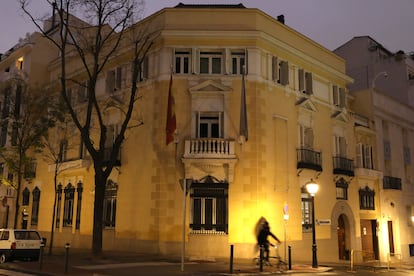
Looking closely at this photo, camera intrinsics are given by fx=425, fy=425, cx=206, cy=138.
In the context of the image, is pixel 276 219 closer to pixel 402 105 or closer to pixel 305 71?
pixel 305 71

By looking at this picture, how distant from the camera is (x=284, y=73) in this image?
25.1 m

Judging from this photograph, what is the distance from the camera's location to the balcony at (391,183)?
31797 mm

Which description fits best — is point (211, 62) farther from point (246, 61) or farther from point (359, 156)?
point (359, 156)

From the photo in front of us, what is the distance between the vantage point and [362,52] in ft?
129

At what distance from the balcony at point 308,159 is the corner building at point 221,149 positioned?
0.07m

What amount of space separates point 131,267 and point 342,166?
16489 mm

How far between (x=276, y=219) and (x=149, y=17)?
13402 millimetres

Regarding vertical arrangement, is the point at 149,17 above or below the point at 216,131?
above

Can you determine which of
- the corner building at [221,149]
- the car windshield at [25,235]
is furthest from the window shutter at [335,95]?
the car windshield at [25,235]

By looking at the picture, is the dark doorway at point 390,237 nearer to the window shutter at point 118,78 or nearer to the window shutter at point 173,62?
the window shutter at point 173,62

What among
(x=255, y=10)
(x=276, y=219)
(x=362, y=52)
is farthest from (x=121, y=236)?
(x=362, y=52)

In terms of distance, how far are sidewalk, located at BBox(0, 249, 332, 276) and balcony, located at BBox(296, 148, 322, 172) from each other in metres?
7.13

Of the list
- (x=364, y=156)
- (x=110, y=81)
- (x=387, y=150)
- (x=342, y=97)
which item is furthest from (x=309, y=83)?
(x=110, y=81)

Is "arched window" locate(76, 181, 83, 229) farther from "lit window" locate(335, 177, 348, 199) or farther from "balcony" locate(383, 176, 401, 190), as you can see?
"balcony" locate(383, 176, 401, 190)
